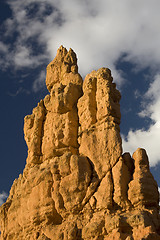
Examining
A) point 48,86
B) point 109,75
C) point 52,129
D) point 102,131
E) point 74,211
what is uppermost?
point 48,86

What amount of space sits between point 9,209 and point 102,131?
9702 mm

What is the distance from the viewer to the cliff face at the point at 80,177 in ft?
86.6

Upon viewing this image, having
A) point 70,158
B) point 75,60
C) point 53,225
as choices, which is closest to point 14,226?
point 53,225

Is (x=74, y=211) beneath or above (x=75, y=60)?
beneath

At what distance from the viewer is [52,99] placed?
34719 millimetres

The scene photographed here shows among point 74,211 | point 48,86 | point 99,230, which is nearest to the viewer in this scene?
point 99,230

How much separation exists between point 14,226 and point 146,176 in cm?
1100

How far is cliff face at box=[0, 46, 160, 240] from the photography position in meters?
26.4

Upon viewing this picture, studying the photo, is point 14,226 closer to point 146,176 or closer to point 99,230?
point 99,230

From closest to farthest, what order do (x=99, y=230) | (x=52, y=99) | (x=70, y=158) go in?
(x=99, y=230), (x=70, y=158), (x=52, y=99)

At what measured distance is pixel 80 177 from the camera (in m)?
28.5

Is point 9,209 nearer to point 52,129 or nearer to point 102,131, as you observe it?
point 52,129

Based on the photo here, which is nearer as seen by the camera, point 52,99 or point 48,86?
point 52,99

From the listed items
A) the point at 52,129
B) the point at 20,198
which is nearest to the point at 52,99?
the point at 52,129
